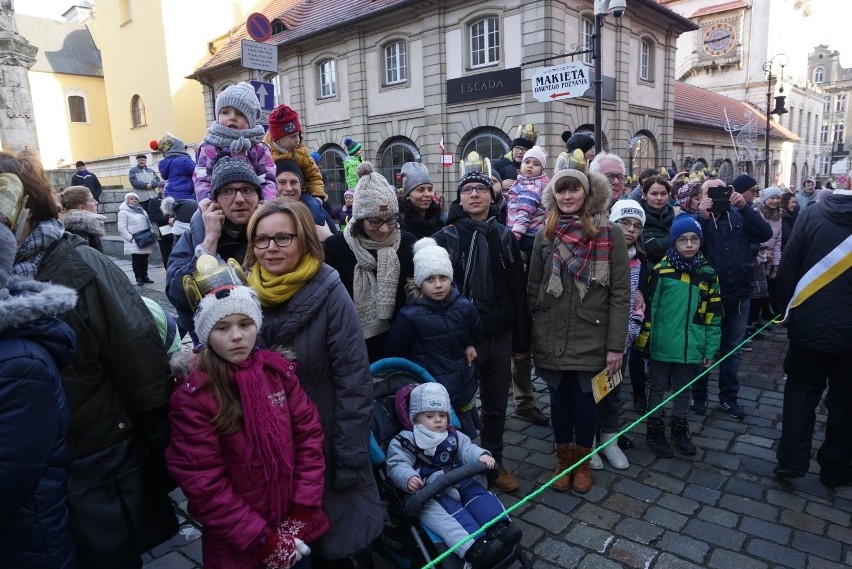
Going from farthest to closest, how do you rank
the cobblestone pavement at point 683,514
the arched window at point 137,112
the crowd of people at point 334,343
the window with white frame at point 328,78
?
1. the arched window at point 137,112
2. the window with white frame at point 328,78
3. the cobblestone pavement at point 683,514
4. the crowd of people at point 334,343

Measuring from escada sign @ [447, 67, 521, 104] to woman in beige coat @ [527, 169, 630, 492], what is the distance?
15.4 m

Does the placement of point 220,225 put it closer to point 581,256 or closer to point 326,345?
point 326,345

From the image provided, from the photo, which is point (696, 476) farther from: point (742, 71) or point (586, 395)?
point (742, 71)

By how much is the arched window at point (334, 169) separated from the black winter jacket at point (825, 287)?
21383mm

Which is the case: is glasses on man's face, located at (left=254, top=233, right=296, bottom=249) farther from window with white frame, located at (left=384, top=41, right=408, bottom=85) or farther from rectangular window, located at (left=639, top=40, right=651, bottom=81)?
rectangular window, located at (left=639, top=40, right=651, bottom=81)

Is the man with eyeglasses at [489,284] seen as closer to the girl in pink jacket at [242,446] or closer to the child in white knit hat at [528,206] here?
the child in white knit hat at [528,206]

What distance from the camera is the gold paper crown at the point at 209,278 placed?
2303mm

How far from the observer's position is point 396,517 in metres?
2.81

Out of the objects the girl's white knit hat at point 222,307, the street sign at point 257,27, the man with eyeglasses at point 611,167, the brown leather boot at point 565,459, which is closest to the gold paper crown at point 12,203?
the girl's white knit hat at point 222,307

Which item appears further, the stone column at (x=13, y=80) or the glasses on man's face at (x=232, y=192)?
the stone column at (x=13, y=80)

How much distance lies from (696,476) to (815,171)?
64.5 meters

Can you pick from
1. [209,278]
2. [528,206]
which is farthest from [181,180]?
[209,278]

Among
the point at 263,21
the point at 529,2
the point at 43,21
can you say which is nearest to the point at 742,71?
the point at 529,2

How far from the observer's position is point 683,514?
3.48 meters
